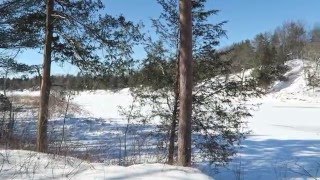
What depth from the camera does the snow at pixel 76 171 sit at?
5.45 metres

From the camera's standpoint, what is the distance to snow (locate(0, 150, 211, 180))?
545 centimetres

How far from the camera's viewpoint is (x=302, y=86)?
70000 millimetres

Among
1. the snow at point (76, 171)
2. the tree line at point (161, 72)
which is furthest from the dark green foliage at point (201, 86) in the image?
the snow at point (76, 171)

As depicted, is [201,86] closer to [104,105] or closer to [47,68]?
[47,68]

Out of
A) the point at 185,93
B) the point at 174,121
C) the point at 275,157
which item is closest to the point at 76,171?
the point at 185,93

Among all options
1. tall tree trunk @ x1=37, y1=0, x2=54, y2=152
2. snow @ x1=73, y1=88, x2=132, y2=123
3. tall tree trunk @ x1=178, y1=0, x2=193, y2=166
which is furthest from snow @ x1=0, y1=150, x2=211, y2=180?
tall tree trunk @ x1=37, y1=0, x2=54, y2=152

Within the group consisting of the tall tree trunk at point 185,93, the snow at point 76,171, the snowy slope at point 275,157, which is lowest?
the snowy slope at point 275,157

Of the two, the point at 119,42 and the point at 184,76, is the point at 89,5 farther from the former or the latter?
the point at 184,76

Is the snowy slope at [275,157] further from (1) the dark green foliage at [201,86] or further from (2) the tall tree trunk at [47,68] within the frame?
(2) the tall tree trunk at [47,68]

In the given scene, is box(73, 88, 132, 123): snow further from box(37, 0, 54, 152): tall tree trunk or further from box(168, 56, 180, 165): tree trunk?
box(168, 56, 180, 165): tree trunk

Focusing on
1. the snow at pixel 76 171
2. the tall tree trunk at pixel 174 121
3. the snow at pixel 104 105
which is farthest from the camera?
the snow at pixel 104 105

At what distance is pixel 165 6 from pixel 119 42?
1795mm

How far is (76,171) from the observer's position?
224 inches

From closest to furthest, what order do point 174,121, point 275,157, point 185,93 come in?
1. point 185,93
2. point 174,121
3. point 275,157
